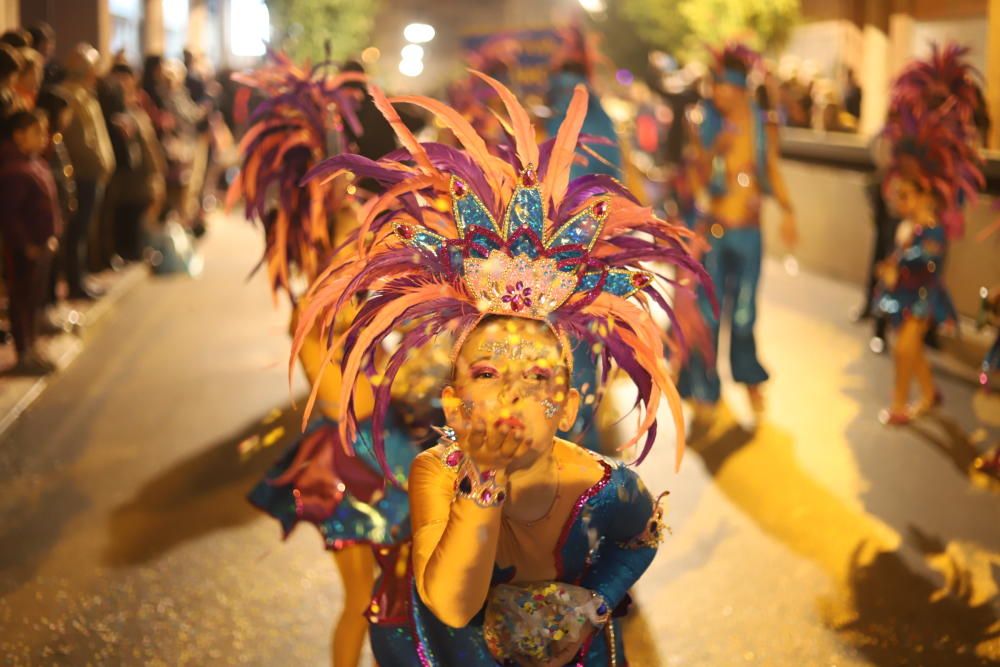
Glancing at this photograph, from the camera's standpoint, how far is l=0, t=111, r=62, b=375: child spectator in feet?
31.5

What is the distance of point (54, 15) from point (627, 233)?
63.4ft

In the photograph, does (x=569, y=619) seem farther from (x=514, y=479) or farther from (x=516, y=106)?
(x=516, y=106)

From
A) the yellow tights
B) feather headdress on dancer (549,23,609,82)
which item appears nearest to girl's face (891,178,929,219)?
feather headdress on dancer (549,23,609,82)

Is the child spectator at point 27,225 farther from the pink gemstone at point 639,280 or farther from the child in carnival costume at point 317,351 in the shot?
the pink gemstone at point 639,280

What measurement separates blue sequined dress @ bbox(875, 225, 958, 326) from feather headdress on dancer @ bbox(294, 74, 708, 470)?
5.91m

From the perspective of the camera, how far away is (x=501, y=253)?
2.81 metres

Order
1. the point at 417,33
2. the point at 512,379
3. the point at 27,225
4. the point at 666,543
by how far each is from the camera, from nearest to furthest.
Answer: the point at 512,379, the point at 666,543, the point at 27,225, the point at 417,33

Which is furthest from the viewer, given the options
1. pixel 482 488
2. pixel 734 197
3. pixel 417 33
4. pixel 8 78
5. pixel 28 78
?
pixel 417 33

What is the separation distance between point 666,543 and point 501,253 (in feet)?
12.9

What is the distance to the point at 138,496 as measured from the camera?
7352 mm

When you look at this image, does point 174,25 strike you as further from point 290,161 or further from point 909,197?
point 290,161

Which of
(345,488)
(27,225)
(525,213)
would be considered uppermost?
(525,213)

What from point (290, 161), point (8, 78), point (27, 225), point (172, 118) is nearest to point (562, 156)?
point (290, 161)

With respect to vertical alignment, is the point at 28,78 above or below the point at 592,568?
above
